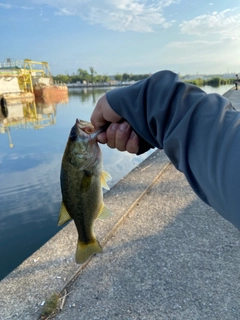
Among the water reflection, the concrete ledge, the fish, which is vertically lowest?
the water reflection

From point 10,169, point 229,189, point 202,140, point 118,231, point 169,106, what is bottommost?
point 10,169

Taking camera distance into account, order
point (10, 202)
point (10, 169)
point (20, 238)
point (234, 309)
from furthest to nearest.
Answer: point (10, 169) → point (10, 202) → point (20, 238) → point (234, 309)

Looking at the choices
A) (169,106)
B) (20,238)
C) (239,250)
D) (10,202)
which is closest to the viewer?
(169,106)

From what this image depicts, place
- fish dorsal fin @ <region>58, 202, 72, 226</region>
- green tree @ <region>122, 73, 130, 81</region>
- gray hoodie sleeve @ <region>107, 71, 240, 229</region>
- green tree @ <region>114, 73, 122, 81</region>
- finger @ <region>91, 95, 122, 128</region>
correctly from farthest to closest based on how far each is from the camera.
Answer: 1. green tree @ <region>114, 73, 122, 81</region>
2. green tree @ <region>122, 73, 130, 81</region>
3. fish dorsal fin @ <region>58, 202, 72, 226</region>
4. finger @ <region>91, 95, 122, 128</region>
5. gray hoodie sleeve @ <region>107, 71, 240, 229</region>

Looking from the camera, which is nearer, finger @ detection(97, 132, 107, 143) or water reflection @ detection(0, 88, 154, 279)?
finger @ detection(97, 132, 107, 143)

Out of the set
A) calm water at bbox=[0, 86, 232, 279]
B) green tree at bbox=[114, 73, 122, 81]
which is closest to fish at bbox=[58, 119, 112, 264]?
calm water at bbox=[0, 86, 232, 279]

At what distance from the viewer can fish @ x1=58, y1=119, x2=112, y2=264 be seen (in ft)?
6.95

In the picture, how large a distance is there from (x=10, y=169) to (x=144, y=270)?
8.56m

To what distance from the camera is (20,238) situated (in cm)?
568

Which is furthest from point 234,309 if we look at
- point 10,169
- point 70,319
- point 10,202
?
point 10,169

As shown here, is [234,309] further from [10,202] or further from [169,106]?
[10,202]

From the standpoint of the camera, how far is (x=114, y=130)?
2.06 m

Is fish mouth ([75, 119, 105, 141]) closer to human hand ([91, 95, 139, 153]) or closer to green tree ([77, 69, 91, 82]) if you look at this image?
Result: human hand ([91, 95, 139, 153])

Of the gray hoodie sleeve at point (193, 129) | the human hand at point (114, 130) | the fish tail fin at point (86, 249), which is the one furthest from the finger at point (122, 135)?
the fish tail fin at point (86, 249)
